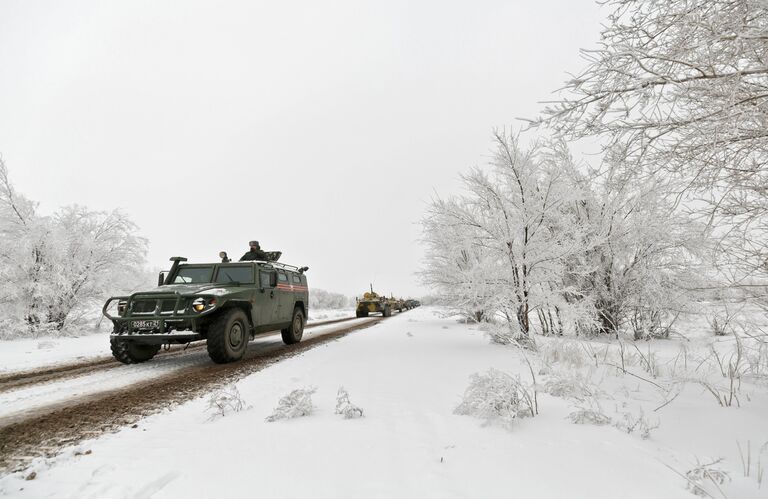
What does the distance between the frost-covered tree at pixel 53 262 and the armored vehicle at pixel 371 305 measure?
14.0 m

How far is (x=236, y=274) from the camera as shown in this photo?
24.7ft

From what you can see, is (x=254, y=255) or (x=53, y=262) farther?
(x=53, y=262)

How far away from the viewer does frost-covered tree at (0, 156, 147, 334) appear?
10656 mm

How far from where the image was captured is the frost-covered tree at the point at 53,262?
35.0 feet

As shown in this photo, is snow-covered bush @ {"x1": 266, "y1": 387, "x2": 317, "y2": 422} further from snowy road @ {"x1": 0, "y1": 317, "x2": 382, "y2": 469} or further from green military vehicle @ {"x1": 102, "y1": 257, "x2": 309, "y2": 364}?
green military vehicle @ {"x1": 102, "y1": 257, "x2": 309, "y2": 364}

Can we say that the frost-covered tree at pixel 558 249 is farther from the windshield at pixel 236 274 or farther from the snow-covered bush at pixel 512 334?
the windshield at pixel 236 274

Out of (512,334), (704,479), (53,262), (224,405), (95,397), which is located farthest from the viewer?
(53,262)

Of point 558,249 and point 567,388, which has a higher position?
point 558,249

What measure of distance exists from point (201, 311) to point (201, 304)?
116 mm

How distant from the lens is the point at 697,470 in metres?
1.83

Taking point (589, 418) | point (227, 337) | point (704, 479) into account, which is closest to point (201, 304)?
point (227, 337)

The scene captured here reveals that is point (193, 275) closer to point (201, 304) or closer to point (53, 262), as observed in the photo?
point (201, 304)

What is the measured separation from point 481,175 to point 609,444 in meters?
5.59

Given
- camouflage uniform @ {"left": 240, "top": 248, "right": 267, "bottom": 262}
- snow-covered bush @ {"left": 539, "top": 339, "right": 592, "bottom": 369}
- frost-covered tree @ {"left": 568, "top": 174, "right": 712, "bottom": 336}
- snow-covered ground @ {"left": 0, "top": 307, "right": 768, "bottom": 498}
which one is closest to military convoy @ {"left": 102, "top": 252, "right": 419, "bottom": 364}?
camouflage uniform @ {"left": 240, "top": 248, "right": 267, "bottom": 262}
